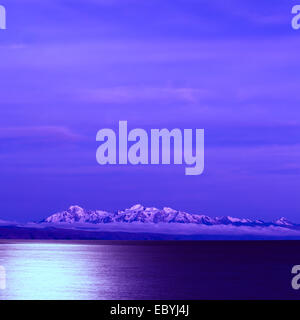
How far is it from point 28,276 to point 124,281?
1142 inches

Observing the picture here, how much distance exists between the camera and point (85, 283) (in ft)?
370

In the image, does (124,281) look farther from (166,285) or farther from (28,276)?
(28,276)
